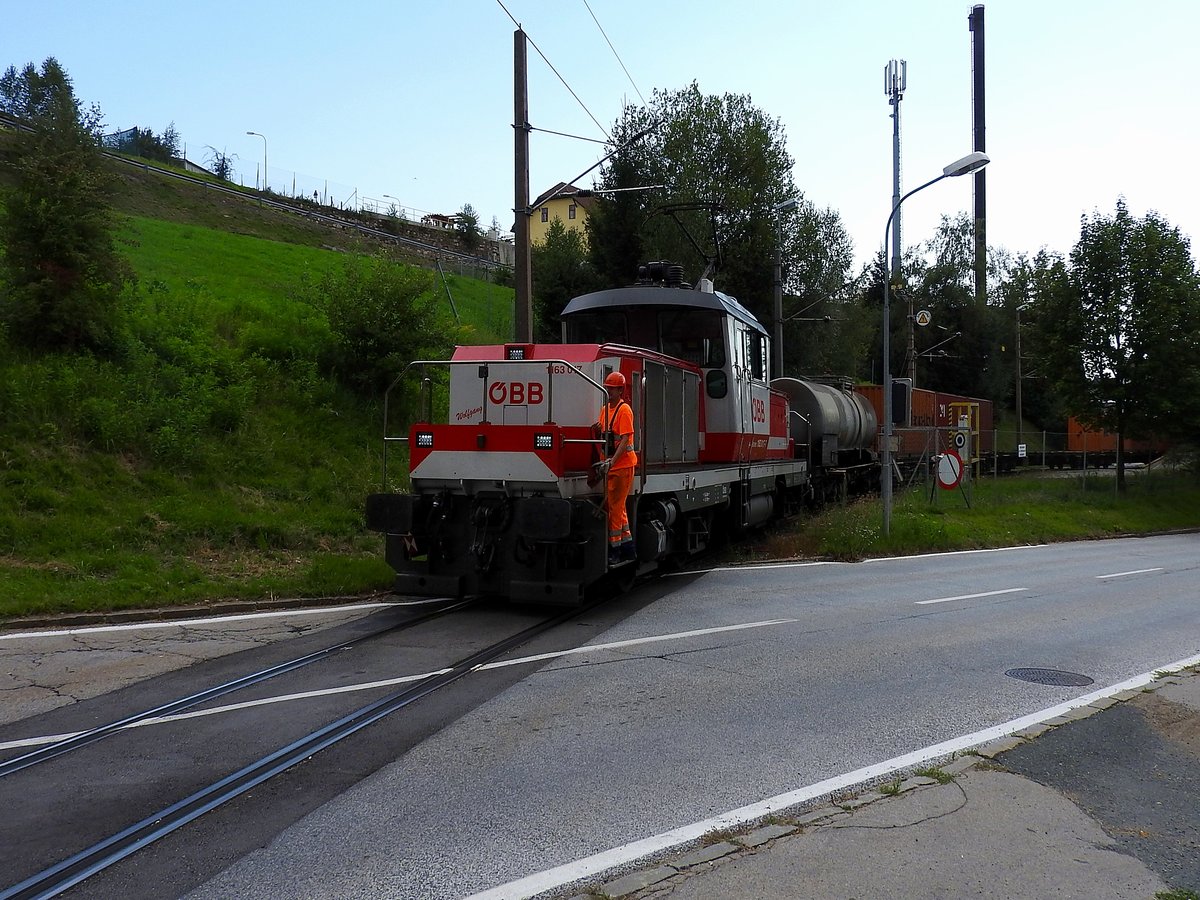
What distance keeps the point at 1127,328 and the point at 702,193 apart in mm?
14441

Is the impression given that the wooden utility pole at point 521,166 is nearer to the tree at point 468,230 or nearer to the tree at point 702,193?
the tree at point 702,193

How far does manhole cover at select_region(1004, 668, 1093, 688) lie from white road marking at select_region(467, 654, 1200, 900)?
2.67ft

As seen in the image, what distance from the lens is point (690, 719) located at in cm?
600

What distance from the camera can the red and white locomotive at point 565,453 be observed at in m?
9.12

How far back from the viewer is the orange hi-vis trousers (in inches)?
354

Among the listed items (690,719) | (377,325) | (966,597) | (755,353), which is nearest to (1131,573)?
(966,597)

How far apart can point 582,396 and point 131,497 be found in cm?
647

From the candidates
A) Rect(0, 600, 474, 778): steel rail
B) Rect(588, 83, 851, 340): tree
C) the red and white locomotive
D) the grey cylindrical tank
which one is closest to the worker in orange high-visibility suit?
the red and white locomotive

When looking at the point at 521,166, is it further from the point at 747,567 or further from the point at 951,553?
the point at 951,553

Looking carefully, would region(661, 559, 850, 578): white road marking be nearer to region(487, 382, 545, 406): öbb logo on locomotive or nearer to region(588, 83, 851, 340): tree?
region(487, 382, 545, 406): öbb logo on locomotive

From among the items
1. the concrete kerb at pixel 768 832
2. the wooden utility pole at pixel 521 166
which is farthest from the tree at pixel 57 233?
the concrete kerb at pixel 768 832

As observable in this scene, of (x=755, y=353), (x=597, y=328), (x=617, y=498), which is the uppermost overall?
(x=597, y=328)

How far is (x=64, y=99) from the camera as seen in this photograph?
13945mm

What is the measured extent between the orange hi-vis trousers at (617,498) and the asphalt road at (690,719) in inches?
35.9
